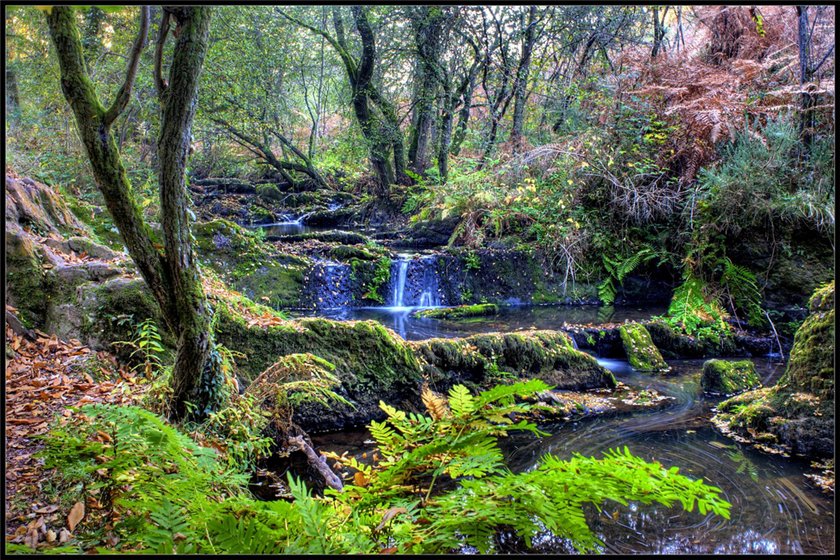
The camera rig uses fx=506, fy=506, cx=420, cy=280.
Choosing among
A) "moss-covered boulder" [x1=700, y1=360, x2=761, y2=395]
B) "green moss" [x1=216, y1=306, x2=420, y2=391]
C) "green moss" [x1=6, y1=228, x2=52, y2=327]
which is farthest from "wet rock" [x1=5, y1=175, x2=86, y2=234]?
"moss-covered boulder" [x1=700, y1=360, x2=761, y2=395]

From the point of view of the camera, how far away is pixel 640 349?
6871 millimetres

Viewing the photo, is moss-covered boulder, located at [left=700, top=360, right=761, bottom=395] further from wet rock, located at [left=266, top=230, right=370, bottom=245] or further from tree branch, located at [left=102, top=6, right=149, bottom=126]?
wet rock, located at [left=266, top=230, right=370, bottom=245]

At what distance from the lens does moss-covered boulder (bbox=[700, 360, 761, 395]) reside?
19.0 feet

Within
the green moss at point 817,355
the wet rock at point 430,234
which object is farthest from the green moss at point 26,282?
the wet rock at point 430,234

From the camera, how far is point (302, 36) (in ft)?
47.3

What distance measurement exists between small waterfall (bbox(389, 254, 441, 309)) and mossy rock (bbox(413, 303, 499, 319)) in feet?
2.29

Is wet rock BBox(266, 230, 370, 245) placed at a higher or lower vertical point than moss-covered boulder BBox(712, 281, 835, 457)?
higher

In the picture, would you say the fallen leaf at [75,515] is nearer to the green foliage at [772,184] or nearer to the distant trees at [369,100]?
the green foliage at [772,184]

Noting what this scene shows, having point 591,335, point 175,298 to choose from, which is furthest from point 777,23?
point 175,298

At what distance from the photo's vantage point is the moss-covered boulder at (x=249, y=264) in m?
8.03

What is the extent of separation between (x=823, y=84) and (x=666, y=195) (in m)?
2.80

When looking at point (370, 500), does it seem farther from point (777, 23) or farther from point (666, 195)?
point (777, 23)

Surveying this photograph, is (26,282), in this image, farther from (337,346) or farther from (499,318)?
(499,318)

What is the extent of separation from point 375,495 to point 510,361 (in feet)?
11.9
